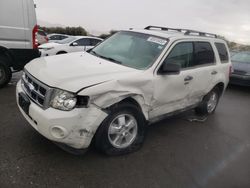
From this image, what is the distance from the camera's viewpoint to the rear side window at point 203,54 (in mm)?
4512

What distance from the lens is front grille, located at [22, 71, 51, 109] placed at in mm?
2844

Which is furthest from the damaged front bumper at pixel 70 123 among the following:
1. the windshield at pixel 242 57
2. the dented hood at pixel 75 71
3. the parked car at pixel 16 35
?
the windshield at pixel 242 57

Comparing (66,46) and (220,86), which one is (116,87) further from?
(66,46)

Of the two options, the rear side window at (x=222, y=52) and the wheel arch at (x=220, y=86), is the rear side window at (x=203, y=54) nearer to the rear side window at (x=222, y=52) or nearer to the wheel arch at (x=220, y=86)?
the rear side window at (x=222, y=52)

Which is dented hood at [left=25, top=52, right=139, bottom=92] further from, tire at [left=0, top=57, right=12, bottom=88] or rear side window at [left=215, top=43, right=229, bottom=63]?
rear side window at [left=215, top=43, right=229, bottom=63]

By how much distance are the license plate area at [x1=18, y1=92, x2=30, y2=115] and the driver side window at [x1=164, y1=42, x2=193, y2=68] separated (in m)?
2.06

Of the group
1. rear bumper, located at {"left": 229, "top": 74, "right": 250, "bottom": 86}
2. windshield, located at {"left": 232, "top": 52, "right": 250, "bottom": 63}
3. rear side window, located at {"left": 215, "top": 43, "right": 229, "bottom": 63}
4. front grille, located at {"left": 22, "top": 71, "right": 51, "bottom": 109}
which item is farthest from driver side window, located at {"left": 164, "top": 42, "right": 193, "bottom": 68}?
windshield, located at {"left": 232, "top": 52, "right": 250, "bottom": 63}

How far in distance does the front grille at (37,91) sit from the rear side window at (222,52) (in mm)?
3820

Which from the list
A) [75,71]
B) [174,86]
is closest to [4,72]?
[75,71]

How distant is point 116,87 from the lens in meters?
3.02

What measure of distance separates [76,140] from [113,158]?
721 mm

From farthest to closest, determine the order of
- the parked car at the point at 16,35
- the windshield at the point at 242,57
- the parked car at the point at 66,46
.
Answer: the parked car at the point at 66,46
the windshield at the point at 242,57
the parked car at the point at 16,35

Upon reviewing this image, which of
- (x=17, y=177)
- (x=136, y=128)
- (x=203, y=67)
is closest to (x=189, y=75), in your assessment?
(x=203, y=67)

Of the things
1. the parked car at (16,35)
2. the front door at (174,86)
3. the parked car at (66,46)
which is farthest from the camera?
the parked car at (66,46)
